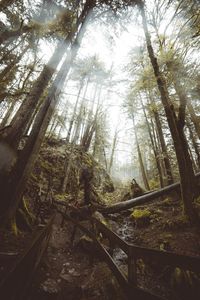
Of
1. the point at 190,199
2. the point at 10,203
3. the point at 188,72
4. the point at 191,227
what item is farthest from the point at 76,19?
the point at 191,227

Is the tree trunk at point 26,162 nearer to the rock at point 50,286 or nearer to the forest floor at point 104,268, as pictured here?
the forest floor at point 104,268

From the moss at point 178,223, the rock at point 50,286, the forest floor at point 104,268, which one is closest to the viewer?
the rock at point 50,286

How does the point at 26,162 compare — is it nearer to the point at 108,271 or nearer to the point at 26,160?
the point at 26,160

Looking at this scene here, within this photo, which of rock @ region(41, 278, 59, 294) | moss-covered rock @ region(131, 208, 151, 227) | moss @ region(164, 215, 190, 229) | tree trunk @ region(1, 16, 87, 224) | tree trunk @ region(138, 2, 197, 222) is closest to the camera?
rock @ region(41, 278, 59, 294)

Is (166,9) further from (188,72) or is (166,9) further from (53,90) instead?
(53,90)

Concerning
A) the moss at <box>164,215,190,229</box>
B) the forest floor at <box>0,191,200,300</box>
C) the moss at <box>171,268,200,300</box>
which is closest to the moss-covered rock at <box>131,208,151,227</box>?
the forest floor at <box>0,191,200,300</box>

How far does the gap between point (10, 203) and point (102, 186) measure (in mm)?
13493

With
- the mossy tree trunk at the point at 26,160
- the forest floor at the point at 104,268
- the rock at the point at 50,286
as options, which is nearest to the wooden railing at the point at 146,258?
the forest floor at the point at 104,268

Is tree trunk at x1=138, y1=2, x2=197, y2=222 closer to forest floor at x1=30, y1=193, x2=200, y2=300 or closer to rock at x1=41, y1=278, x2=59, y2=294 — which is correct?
forest floor at x1=30, y1=193, x2=200, y2=300

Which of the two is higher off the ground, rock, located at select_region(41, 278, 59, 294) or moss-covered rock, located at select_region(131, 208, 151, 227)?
moss-covered rock, located at select_region(131, 208, 151, 227)

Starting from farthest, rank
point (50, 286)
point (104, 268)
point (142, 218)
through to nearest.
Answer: point (142, 218), point (104, 268), point (50, 286)

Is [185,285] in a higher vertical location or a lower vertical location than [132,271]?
lower

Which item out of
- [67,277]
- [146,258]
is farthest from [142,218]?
[146,258]

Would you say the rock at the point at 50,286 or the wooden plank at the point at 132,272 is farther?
the rock at the point at 50,286
